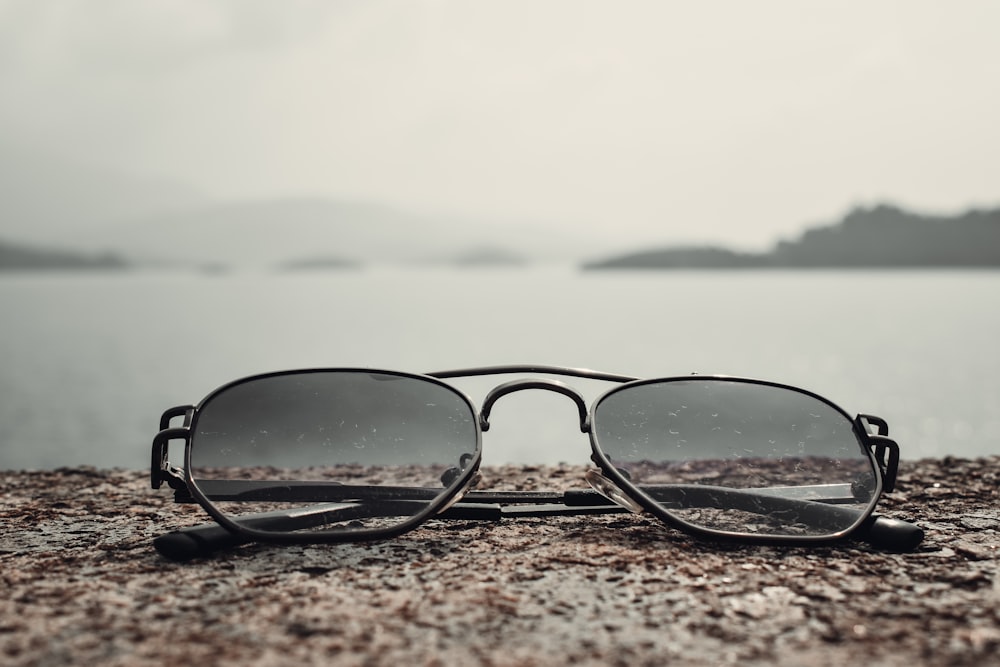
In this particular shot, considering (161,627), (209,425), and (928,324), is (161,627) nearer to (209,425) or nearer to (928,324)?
(209,425)

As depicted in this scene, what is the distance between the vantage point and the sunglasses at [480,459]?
1129 mm

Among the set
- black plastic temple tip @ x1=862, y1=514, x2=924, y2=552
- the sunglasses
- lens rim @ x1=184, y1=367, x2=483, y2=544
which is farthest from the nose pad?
black plastic temple tip @ x1=862, y1=514, x2=924, y2=552

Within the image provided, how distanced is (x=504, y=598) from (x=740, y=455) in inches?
24.8

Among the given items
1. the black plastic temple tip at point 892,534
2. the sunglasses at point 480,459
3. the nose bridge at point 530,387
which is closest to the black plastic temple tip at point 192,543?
the sunglasses at point 480,459

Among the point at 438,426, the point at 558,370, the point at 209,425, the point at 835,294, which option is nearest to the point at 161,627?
the point at 209,425

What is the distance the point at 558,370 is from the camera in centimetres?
145

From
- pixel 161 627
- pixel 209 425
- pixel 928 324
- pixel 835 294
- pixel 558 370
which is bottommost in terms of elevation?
pixel 161 627

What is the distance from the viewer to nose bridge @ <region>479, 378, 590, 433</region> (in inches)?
51.5

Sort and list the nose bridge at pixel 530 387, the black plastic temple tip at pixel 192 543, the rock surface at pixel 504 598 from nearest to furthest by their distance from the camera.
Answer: the rock surface at pixel 504 598 → the black plastic temple tip at pixel 192 543 → the nose bridge at pixel 530 387

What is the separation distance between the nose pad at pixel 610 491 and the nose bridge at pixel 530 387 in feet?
0.29

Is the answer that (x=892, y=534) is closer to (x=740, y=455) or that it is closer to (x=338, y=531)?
(x=740, y=455)

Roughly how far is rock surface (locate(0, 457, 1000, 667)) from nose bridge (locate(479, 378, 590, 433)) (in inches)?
7.3

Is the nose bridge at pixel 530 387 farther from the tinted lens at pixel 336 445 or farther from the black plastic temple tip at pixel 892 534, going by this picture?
the black plastic temple tip at pixel 892 534

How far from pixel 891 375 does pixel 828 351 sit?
10.2 meters
